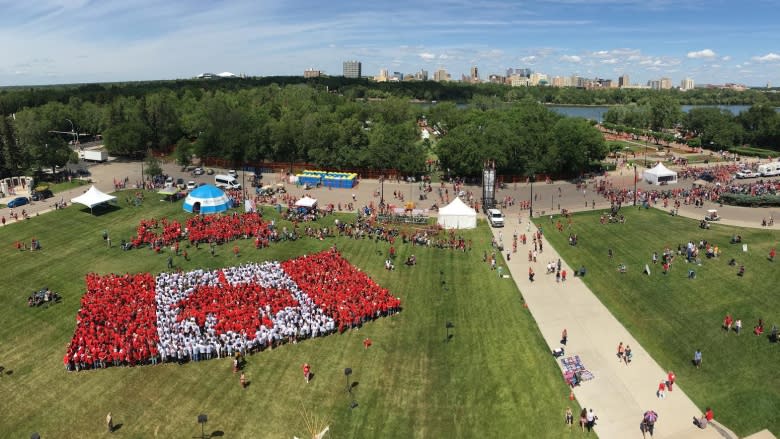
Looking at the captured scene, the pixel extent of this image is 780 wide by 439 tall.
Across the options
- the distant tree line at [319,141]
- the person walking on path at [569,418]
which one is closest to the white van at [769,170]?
the distant tree line at [319,141]

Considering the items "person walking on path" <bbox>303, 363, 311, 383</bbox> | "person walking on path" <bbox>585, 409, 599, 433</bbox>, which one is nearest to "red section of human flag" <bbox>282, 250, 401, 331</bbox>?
"person walking on path" <bbox>303, 363, 311, 383</bbox>

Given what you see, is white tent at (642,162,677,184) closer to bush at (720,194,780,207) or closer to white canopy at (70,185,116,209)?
bush at (720,194,780,207)

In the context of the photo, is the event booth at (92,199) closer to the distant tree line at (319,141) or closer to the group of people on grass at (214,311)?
the group of people on grass at (214,311)

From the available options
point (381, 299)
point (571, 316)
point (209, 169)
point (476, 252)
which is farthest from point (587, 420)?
point (209, 169)

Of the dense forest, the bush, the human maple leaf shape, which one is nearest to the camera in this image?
the human maple leaf shape

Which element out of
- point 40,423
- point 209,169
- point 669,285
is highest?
point 209,169

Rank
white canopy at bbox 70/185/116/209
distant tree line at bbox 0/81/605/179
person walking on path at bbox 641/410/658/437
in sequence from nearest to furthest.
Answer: person walking on path at bbox 641/410/658/437 < white canopy at bbox 70/185/116/209 < distant tree line at bbox 0/81/605/179

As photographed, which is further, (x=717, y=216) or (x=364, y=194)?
(x=364, y=194)

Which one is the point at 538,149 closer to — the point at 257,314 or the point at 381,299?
the point at 381,299
